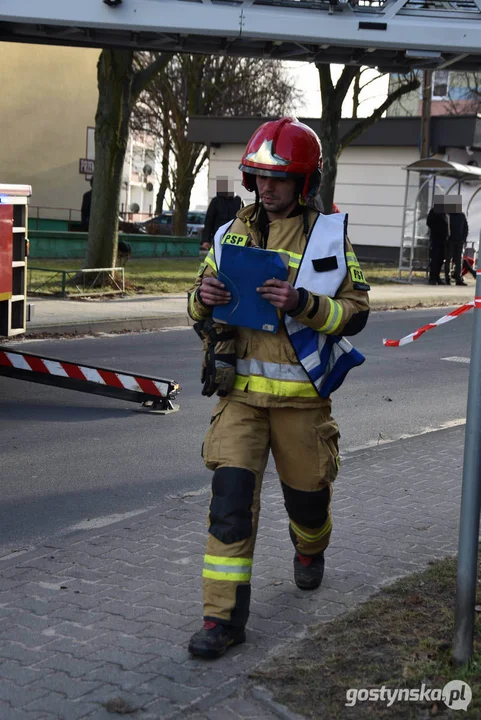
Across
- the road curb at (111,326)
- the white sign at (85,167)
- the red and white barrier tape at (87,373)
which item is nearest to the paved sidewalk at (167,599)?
the red and white barrier tape at (87,373)

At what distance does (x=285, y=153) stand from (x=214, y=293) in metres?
0.62

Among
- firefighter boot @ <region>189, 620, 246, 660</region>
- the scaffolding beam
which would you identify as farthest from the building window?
firefighter boot @ <region>189, 620, 246, 660</region>

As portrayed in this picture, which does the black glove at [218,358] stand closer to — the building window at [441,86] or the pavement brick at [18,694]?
the pavement brick at [18,694]

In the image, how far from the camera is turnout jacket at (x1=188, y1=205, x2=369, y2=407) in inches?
154

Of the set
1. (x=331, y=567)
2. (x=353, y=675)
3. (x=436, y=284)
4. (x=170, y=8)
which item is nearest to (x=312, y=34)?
(x=170, y=8)

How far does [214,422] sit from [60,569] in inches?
46.7

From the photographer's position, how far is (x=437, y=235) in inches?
921

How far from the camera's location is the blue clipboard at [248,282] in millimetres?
3785

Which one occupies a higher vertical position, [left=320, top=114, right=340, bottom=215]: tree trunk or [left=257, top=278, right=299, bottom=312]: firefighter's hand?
[left=320, top=114, right=340, bottom=215]: tree trunk

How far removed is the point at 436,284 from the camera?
81.4ft

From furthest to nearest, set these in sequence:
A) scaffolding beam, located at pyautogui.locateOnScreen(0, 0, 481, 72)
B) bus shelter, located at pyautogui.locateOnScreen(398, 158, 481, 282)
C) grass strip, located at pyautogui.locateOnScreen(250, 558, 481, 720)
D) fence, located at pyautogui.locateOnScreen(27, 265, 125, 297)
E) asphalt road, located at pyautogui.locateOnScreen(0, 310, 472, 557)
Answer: bus shelter, located at pyautogui.locateOnScreen(398, 158, 481, 282) → fence, located at pyautogui.locateOnScreen(27, 265, 125, 297) → scaffolding beam, located at pyautogui.locateOnScreen(0, 0, 481, 72) → asphalt road, located at pyautogui.locateOnScreen(0, 310, 472, 557) → grass strip, located at pyautogui.locateOnScreen(250, 558, 481, 720)

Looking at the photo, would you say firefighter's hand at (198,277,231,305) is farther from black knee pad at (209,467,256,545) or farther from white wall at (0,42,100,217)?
white wall at (0,42,100,217)
